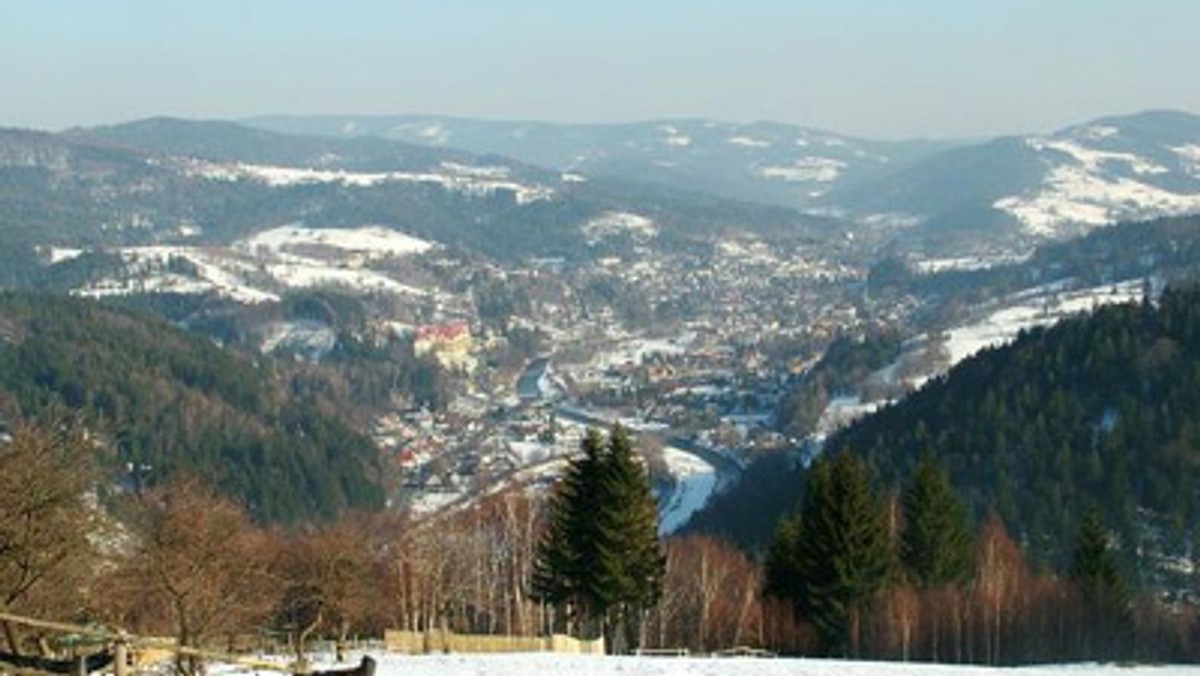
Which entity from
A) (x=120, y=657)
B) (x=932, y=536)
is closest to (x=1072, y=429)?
(x=932, y=536)

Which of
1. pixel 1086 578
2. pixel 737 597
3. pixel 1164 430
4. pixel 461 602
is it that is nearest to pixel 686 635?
pixel 737 597

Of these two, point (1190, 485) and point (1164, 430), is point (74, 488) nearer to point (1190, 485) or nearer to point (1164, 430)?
point (1190, 485)

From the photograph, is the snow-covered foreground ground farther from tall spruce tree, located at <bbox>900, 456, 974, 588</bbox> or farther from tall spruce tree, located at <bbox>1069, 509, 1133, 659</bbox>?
tall spruce tree, located at <bbox>900, 456, 974, 588</bbox>

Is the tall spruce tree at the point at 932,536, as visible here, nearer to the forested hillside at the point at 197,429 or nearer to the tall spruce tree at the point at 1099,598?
the tall spruce tree at the point at 1099,598

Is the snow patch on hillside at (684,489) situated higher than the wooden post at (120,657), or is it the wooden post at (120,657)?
the wooden post at (120,657)

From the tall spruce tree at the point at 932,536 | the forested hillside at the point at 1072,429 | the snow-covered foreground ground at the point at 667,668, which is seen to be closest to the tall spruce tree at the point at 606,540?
the tall spruce tree at the point at 932,536
